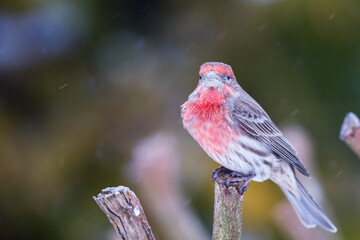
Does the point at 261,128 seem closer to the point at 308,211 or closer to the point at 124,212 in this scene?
the point at 308,211

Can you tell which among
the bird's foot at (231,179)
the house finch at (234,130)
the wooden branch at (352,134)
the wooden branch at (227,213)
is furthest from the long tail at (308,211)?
the wooden branch at (352,134)

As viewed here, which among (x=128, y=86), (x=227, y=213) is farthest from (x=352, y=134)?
(x=128, y=86)

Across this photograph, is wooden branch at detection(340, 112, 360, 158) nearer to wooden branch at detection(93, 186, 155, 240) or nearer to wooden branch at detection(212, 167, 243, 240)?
wooden branch at detection(212, 167, 243, 240)

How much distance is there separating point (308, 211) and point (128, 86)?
1.88 m

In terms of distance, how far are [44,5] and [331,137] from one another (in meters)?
2.52

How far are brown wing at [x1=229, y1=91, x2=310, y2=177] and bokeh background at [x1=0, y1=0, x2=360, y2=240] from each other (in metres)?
1.14

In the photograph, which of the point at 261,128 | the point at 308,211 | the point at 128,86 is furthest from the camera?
the point at 128,86

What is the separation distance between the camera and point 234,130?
2686 millimetres

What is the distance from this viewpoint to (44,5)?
413 cm

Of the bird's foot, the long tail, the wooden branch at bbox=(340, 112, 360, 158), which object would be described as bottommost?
the long tail

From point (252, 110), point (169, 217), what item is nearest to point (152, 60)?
point (252, 110)

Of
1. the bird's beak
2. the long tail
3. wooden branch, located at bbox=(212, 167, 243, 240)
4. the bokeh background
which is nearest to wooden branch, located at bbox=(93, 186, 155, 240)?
wooden branch, located at bbox=(212, 167, 243, 240)

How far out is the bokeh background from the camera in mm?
4074

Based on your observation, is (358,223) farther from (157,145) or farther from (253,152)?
(157,145)
